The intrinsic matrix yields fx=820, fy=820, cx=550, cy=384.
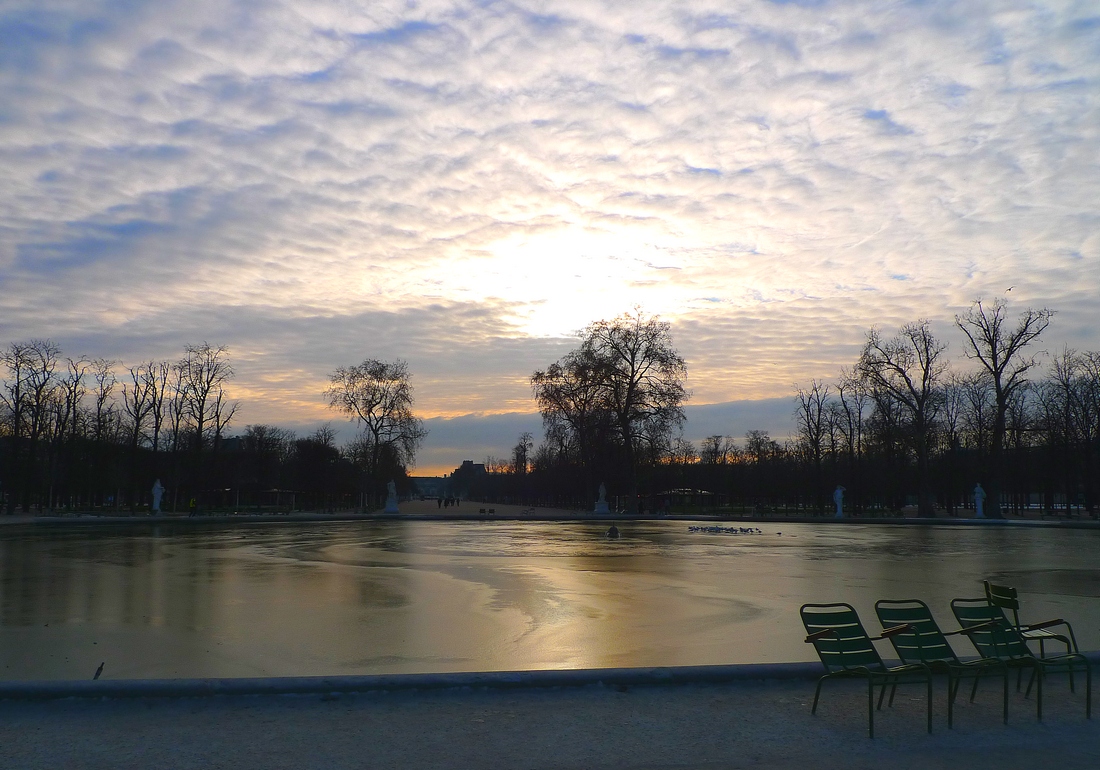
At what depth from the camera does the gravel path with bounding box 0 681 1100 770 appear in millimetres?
5555

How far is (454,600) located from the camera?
558 inches

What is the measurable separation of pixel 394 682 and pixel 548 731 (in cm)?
158

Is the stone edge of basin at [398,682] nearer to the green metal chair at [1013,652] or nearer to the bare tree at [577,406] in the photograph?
the green metal chair at [1013,652]

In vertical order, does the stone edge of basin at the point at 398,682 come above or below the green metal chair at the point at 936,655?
below

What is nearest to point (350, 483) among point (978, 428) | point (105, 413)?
point (105, 413)

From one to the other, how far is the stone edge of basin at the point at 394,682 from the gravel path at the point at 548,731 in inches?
3.0

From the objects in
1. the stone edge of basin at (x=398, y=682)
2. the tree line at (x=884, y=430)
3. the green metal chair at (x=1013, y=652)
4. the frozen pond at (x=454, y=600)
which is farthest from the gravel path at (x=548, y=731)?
the tree line at (x=884, y=430)

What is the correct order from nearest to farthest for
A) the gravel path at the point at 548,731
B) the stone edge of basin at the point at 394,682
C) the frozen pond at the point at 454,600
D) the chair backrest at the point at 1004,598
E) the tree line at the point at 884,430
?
the gravel path at the point at 548,731 → the stone edge of basin at the point at 394,682 → the chair backrest at the point at 1004,598 → the frozen pond at the point at 454,600 → the tree line at the point at 884,430

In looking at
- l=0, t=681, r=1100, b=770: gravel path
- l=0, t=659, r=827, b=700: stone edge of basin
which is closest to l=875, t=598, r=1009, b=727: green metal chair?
l=0, t=681, r=1100, b=770: gravel path

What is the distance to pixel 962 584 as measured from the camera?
53.6ft

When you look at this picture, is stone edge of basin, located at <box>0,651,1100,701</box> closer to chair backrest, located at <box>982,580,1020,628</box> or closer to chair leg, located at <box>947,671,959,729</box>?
chair leg, located at <box>947,671,959,729</box>

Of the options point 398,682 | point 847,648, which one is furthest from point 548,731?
point 847,648

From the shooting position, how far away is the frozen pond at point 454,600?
9.55m

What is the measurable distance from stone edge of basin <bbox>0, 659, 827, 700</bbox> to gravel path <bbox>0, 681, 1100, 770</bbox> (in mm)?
75
